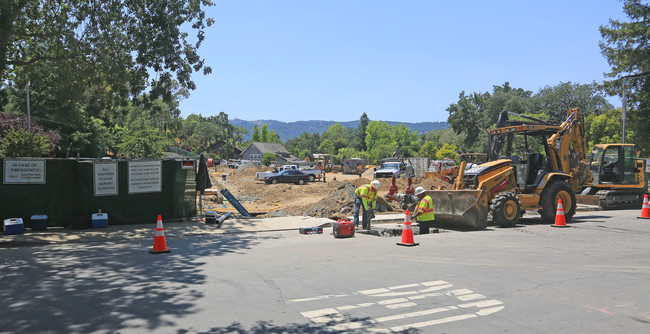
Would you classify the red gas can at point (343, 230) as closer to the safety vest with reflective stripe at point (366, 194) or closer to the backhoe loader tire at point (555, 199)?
the safety vest with reflective stripe at point (366, 194)

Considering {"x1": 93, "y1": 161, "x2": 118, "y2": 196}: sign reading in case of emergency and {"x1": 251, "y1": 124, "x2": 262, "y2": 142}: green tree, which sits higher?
{"x1": 251, "y1": 124, "x2": 262, "y2": 142}: green tree

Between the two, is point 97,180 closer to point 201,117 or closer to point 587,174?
point 587,174

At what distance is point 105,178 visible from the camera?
46.3 feet

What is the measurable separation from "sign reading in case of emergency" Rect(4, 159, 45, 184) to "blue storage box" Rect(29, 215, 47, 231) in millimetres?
1041

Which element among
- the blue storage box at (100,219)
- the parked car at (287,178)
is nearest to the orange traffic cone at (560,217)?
the blue storage box at (100,219)

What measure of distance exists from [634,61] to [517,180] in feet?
82.2

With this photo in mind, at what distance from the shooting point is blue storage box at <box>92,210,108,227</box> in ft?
45.2

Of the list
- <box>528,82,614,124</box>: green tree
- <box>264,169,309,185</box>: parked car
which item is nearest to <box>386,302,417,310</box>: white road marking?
<box>264,169,309,185</box>: parked car

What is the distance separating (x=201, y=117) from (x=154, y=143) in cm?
14598

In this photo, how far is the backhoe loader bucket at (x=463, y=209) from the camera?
13906mm

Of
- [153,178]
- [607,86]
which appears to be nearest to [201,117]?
[607,86]

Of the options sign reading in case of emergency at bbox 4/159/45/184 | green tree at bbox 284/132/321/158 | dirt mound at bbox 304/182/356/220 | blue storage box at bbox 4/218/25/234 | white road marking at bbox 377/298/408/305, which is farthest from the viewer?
green tree at bbox 284/132/321/158

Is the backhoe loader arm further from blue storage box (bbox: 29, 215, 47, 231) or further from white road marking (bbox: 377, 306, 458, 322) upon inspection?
blue storage box (bbox: 29, 215, 47, 231)

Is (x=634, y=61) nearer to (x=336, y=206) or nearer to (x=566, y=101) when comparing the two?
(x=336, y=206)
